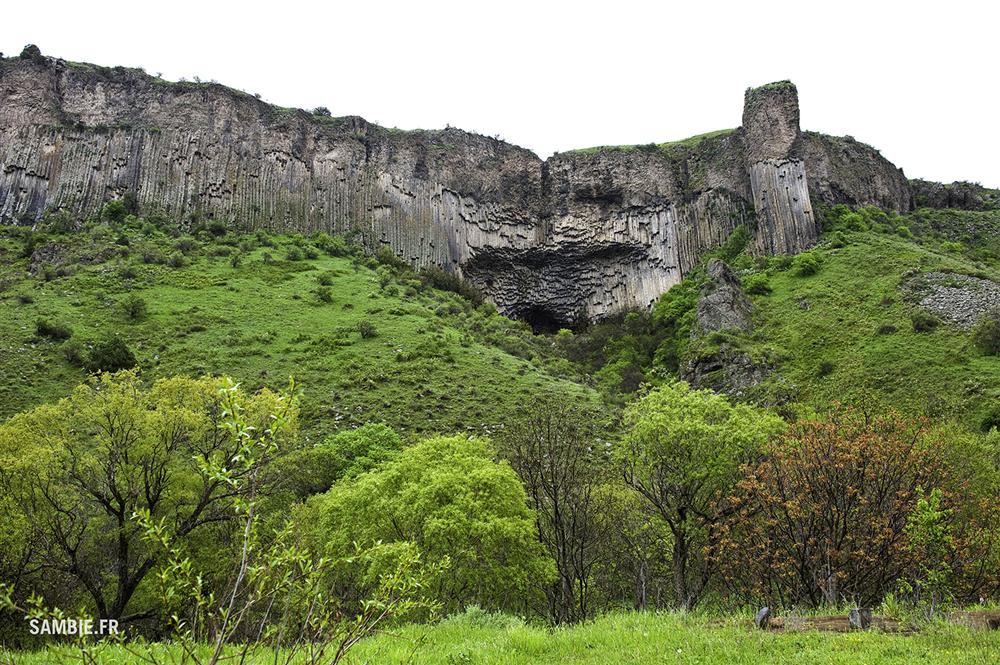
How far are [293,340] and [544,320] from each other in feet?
135

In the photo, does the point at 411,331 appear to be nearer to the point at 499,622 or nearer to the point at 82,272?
the point at 82,272

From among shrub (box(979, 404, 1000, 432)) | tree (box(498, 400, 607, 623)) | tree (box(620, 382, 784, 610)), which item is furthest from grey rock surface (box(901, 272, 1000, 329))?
tree (box(498, 400, 607, 623))

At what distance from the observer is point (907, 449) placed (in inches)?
548

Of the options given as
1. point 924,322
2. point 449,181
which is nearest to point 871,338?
point 924,322

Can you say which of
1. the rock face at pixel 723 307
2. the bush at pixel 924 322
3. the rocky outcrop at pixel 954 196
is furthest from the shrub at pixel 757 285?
the rocky outcrop at pixel 954 196

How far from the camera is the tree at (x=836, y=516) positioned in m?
12.4

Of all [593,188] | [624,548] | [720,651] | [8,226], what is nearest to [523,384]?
[624,548]

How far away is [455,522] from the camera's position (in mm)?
17984

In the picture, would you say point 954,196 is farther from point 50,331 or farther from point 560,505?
point 50,331

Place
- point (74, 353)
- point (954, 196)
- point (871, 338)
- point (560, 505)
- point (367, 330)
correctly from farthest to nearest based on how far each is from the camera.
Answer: point (954, 196) → point (367, 330) → point (871, 338) → point (74, 353) → point (560, 505)

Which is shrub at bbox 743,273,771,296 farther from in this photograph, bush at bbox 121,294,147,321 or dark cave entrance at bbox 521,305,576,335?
bush at bbox 121,294,147,321

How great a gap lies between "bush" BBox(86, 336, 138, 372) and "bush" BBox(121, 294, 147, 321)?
754 cm

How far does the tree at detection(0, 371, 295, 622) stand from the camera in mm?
17528

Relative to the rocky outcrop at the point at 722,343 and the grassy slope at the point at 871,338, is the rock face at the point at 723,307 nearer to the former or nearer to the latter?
the rocky outcrop at the point at 722,343
